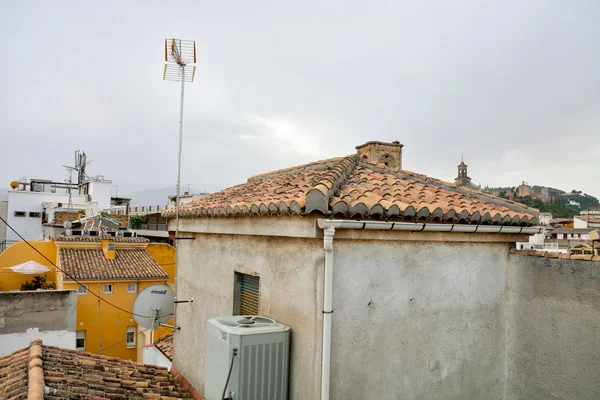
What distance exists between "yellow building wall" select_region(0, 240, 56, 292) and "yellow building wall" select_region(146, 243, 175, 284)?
576cm

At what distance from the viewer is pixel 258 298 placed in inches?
218

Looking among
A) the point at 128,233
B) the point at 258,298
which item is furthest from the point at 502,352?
the point at 128,233

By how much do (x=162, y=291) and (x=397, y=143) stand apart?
24.7 ft

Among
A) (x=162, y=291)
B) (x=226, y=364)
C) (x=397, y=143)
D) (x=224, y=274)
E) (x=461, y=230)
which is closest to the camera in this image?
(x=226, y=364)

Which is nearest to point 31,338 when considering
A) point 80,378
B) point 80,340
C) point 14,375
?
point 80,340

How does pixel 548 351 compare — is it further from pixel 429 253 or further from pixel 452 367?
pixel 429 253

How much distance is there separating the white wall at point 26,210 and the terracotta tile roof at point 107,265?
19818 millimetres

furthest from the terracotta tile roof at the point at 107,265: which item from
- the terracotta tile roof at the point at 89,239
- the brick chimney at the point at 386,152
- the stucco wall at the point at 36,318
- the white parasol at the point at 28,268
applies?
the brick chimney at the point at 386,152

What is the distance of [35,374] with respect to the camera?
5578 mm

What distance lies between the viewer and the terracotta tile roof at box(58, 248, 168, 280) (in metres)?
22.0

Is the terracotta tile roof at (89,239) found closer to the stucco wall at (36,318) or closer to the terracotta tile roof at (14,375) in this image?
the stucco wall at (36,318)

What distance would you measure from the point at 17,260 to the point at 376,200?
2567 cm

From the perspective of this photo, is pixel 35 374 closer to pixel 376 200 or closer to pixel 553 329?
pixel 376 200

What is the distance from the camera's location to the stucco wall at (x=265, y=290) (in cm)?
436
